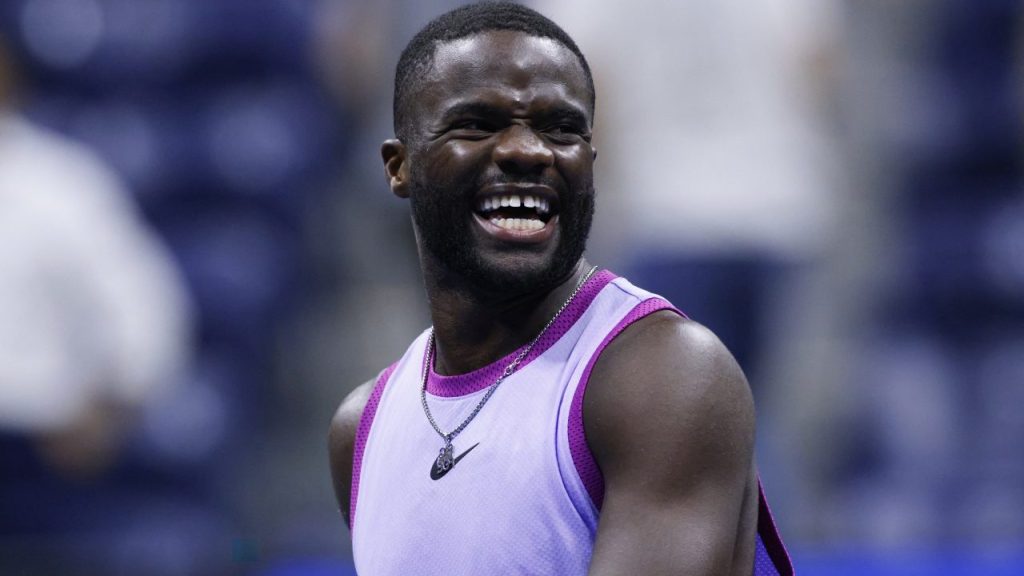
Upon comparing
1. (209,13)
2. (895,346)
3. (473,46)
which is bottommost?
(895,346)

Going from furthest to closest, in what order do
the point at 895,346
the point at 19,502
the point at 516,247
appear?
the point at 895,346 → the point at 19,502 → the point at 516,247

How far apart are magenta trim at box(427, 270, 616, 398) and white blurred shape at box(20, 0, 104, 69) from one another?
4812mm

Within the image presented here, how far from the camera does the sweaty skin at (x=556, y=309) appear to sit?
2479 millimetres

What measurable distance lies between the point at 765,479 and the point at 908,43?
2.65 meters

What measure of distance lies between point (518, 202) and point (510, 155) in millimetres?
84

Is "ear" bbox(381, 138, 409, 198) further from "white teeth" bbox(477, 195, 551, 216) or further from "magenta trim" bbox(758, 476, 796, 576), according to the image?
"magenta trim" bbox(758, 476, 796, 576)

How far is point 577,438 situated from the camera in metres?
2.56

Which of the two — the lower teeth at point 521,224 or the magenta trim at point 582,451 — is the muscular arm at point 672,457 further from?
the lower teeth at point 521,224

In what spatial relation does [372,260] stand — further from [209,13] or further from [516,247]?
[516,247]

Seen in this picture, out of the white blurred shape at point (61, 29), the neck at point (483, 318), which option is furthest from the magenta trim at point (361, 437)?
the white blurred shape at point (61, 29)

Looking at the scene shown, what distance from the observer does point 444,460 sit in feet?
9.11

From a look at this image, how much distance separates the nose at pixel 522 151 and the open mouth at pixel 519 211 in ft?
0.15

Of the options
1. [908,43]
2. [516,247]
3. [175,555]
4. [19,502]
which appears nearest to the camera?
[516,247]

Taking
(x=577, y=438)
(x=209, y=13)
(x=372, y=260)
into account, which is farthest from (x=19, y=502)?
(x=577, y=438)
